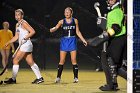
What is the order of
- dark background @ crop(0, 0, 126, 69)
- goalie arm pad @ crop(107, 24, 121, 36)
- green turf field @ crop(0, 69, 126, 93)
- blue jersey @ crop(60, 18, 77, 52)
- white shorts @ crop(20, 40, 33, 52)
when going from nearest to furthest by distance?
goalie arm pad @ crop(107, 24, 121, 36) < green turf field @ crop(0, 69, 126, 93) < white shorts @ crop(20, 40, 33, 52) < blue jersey @ crop(60, 18, 77, 52) < dark background @ crop(0, 0, 126, 69)

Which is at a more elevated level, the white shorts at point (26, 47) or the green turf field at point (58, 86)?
the white shorts at point (26, 47)

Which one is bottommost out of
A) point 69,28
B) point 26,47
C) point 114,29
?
point 26,47

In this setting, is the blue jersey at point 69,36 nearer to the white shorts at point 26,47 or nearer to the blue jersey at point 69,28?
the blue jersey at point 69,28

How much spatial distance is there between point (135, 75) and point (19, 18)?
3.57 meters

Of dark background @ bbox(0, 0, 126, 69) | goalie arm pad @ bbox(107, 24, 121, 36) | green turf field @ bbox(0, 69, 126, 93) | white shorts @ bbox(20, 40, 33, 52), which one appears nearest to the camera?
goalie arm pad @ bbox(107, 24, 121, 36)

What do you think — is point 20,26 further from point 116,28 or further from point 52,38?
point 52,38

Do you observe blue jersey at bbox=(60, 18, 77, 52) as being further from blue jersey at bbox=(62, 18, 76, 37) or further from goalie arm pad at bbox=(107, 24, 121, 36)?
goalie arm pad at bbox=(107, 24, 121, 36)

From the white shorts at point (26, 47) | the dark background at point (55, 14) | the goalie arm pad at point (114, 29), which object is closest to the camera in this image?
the goalie arm pad at point (114, 29)

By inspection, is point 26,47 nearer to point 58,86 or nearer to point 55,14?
point 58,86

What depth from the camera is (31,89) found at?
28.9ft

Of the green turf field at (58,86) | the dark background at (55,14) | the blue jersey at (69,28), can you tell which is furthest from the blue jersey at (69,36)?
the dark background at (55,14)

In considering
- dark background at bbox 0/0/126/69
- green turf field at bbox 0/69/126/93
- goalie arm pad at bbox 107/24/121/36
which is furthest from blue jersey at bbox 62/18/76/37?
dark background at bbox 0/0/126/69

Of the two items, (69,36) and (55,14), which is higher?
(55,14)

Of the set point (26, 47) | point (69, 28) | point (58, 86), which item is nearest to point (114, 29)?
point (58, 86)
